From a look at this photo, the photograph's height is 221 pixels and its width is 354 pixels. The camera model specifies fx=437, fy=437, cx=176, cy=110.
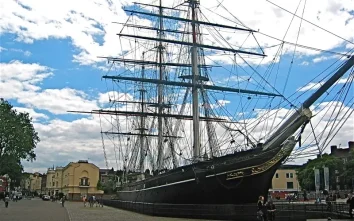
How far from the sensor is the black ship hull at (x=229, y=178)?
23234mm

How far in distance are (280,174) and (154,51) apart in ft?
203

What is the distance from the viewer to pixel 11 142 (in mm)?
51406

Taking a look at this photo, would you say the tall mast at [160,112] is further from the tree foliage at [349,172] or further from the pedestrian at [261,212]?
the tree foliage at [349,172]

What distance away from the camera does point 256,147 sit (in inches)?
935

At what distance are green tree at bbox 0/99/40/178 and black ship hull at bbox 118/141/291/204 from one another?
29405mm

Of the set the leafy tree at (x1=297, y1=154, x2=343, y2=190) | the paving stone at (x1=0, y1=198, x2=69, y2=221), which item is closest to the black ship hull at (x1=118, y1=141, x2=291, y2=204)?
the paving stone at (x1=0, y1=198, x2=69, y2=221)

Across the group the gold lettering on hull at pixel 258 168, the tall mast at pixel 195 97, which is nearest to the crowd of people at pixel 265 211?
the gold lettering on hull at pixel 258 168

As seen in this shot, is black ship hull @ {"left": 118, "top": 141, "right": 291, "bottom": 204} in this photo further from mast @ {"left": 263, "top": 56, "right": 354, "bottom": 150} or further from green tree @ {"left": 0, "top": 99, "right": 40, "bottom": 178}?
green tree @ {"left": 0, "top": 99, "right": 40, "bottom": 178}

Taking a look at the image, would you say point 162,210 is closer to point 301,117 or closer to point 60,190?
point 301,117

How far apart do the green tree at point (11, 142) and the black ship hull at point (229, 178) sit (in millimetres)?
29405

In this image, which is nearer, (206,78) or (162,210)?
(162,210)

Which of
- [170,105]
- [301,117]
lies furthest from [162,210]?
[170,105]

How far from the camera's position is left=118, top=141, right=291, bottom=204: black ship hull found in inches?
915

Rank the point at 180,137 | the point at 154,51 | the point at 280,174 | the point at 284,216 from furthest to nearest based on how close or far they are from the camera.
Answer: the point at 280,174
the point at 154,51
the point at 180,137
the point at 284,216
